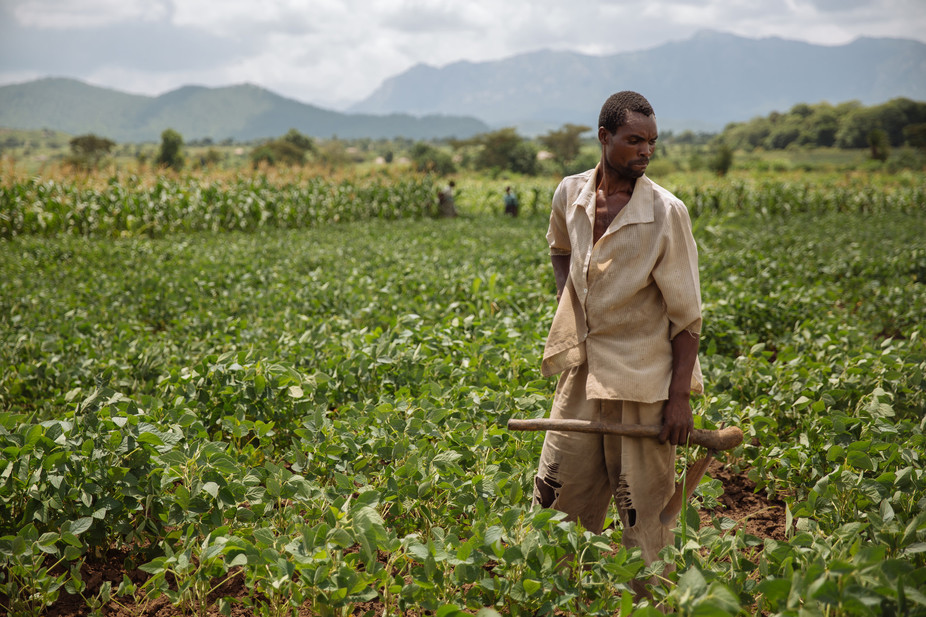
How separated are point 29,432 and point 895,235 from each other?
44.8 ft

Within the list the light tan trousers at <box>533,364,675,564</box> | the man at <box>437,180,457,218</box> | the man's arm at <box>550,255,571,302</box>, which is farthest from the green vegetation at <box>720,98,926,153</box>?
Result: the light tan trousers at <box>533,364,675,564</box>

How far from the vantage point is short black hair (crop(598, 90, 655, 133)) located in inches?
74.5

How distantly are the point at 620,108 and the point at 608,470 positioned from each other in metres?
1.21

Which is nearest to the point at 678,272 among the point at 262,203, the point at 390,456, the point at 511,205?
the point at 390,456

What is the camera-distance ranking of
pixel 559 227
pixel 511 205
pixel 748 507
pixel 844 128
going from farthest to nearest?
pixel 844 128, pixel 511 205, pixel 748 507, pixel 559 227

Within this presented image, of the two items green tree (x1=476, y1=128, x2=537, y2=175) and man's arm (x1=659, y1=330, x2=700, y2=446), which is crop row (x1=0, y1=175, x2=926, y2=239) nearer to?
man's arm (x1=659, y1=330, x2=700, y2=446)

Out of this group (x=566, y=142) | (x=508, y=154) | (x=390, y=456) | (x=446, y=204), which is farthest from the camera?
(x=566, y=142)

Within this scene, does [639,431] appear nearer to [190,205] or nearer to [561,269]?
[561,269]

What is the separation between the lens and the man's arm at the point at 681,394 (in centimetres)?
194

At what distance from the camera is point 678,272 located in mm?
1907

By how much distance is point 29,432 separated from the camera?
2.19 meters

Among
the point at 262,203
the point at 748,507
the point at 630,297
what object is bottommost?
the point at 748,507

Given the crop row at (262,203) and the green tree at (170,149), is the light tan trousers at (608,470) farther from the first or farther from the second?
the green tree at (170,149)

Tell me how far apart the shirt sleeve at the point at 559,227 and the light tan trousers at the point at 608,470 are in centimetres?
49
